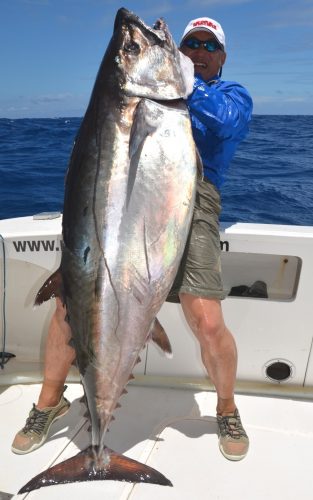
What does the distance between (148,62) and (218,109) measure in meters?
0.37

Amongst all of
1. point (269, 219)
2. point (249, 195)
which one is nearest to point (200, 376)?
point (269, 219)

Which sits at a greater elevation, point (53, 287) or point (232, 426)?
point (53, 287)

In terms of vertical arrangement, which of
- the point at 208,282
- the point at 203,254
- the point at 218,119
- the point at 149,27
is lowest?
the point at 208,282

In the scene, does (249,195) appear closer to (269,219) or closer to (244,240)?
(269,219)

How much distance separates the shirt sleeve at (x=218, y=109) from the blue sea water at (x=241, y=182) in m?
5.56

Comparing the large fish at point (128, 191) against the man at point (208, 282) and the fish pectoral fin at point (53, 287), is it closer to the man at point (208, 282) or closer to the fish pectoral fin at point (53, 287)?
the fish pectoral fin at point (53, 287)

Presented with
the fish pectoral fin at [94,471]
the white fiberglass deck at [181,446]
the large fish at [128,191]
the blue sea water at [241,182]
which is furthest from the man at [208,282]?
the blue sea water at [241,182]

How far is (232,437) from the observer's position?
249cm

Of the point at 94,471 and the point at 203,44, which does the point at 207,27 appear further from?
the point at 94,471

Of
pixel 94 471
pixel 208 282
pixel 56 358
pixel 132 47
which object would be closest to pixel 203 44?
pixel 132 47

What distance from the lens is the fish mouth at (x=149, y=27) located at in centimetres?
188

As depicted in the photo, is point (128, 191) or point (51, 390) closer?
point (128, 191)

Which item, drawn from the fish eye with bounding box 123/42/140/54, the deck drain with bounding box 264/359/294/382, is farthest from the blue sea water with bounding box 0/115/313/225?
the fish eye with bounding box 123/42/140/54

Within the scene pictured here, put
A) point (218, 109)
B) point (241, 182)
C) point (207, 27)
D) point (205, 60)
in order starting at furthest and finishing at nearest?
point (241, 182) < point (205, 60) < point (207, 27) < point (218, 109)
